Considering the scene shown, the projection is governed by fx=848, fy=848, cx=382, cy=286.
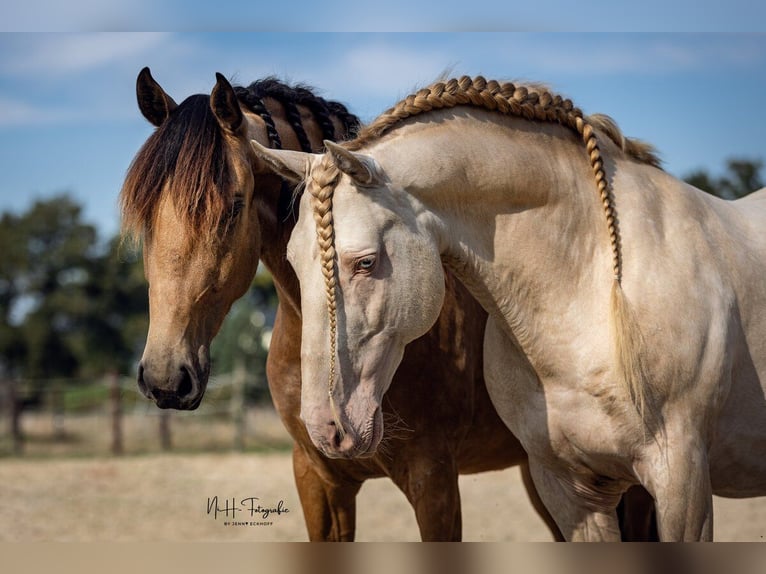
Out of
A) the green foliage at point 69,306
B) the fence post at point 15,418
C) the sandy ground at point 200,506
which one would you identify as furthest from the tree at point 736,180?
the green foliage at point 69,306

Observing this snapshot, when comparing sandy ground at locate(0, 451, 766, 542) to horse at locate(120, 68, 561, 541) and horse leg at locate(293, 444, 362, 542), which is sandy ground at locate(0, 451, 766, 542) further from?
horse at locate(120, 68, 561, 541)

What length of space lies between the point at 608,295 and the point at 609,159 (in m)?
0.41

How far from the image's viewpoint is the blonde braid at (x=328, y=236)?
202cm

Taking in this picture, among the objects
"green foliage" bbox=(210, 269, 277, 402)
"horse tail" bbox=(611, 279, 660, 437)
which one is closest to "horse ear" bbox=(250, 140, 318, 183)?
"horse tail" bbox=(611, 279, 660, 437)

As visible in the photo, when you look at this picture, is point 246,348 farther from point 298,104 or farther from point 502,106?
point 502,106

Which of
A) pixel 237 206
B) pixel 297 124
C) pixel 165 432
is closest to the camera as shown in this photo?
pixel 237 206

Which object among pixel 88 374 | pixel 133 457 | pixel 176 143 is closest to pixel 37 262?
pixel 88 374

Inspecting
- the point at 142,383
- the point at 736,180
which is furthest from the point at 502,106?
the point at 736,180

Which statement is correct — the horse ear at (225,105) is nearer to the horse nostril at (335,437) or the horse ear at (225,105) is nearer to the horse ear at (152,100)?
the horse ear at (152,100)

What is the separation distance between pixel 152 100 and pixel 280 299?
2.49ft

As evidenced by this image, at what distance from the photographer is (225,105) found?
2.50 meters

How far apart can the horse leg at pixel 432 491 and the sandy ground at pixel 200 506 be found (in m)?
2.22

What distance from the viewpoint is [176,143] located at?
8.05 feet
